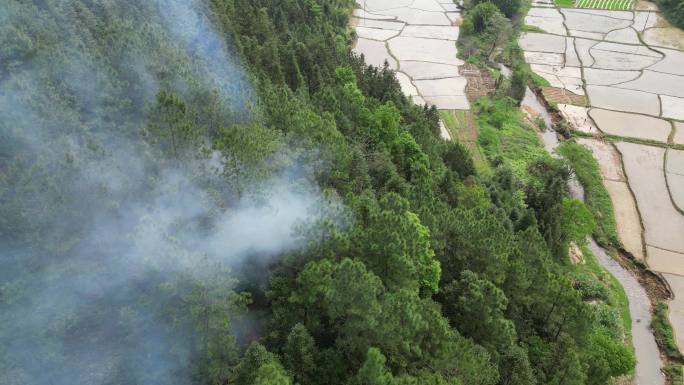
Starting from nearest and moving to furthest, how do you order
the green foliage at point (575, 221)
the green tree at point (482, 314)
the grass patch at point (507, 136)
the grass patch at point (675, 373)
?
the green tree at point (482, 314) → the grass patch at point (675, 373) → the green foliage at point (575, 221) → the grass patch at point (507, 136)

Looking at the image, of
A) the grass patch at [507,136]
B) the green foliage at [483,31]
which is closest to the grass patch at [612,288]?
the grass patch at [507,136]

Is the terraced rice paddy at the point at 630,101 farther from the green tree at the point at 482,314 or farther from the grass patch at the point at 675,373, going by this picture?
the green tree at the point at 482,314

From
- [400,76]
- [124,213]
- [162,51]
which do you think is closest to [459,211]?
[124,213]

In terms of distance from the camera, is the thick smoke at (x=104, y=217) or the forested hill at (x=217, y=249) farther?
the thick smoke at (x=104, y=217)

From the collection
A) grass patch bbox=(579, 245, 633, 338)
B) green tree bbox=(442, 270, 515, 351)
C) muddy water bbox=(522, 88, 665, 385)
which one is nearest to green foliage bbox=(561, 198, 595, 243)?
grass patch bbox=(579, 245, 633, 338)

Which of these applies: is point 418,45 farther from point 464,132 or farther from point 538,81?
point 464,132

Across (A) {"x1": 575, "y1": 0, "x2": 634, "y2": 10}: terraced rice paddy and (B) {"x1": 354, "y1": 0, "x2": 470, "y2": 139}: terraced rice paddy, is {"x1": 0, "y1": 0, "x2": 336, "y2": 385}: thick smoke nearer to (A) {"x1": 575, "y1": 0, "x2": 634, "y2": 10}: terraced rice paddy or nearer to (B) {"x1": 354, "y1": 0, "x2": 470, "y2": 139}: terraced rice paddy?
(B) {"x1": 354, "y1": 0, "x2": 470, "y2": 139}: terraced rice paddy

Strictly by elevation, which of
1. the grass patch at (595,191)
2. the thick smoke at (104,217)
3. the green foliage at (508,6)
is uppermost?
the thick smoke at (104,217)
